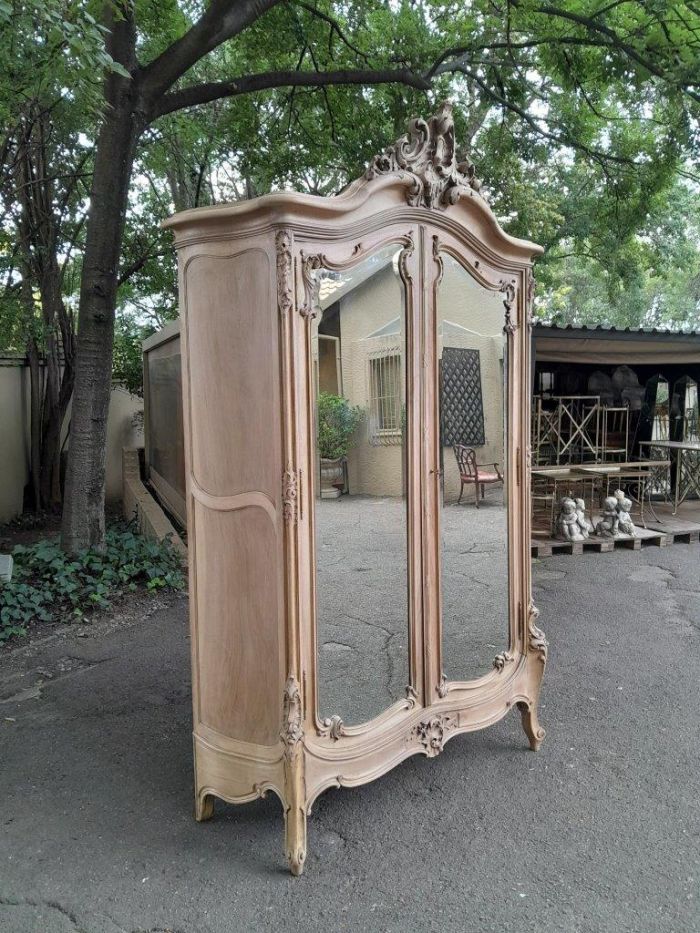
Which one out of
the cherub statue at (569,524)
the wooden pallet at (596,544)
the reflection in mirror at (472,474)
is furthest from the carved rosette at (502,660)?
the cherub statue at (569,524)

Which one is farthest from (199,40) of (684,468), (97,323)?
(684,468)

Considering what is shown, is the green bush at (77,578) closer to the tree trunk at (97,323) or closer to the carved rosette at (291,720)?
the tree trunk at (97,323)

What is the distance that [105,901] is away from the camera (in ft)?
7.09

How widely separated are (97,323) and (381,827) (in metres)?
4.65

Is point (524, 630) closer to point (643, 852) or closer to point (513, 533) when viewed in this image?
point (513, 533)

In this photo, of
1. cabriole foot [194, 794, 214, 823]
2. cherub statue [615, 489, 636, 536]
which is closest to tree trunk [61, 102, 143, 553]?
cabriole foot [194, 794, 214, 823]

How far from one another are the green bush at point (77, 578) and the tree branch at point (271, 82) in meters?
3.90

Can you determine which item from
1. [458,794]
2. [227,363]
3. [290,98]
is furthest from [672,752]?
[290,98]

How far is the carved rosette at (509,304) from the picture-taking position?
2943 mm

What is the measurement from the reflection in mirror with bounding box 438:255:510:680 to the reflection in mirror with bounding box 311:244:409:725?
0.70ft

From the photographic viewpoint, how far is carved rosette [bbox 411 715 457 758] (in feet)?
9.00

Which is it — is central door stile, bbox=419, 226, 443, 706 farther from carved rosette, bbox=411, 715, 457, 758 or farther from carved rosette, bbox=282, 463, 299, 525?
carved rosette, bbox=282, 463, 299, 525

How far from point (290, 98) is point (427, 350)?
7051 mm

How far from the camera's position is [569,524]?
295 inches
